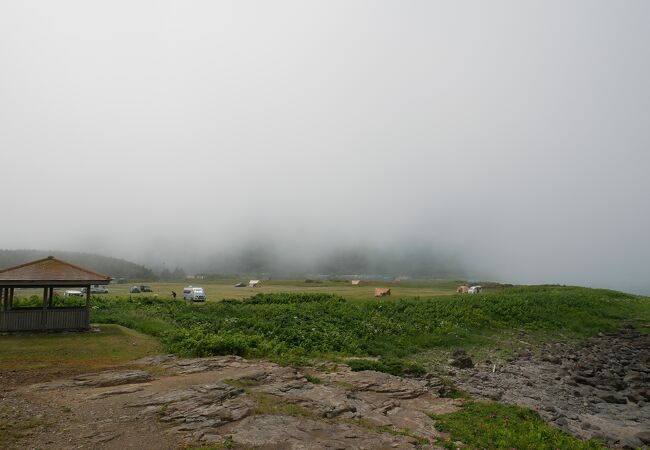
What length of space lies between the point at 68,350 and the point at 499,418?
67.9 ft

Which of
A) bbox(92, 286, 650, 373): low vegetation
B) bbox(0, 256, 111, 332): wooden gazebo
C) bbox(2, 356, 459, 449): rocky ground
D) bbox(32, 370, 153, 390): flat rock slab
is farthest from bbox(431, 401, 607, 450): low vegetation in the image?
bbox(0, 256, 111, 332): wooden gazebo

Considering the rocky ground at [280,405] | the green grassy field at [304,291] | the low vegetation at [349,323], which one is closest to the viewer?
the rocky ground at [280,405]

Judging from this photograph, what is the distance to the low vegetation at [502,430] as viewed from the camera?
13.9 m

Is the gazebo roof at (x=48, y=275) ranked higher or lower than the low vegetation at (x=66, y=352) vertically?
higher

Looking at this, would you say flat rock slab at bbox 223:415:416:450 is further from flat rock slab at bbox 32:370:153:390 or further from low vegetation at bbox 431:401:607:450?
flat rock slab at bbox 32:370:153:390

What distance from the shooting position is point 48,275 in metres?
25.8

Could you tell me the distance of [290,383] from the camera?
18.4 metres

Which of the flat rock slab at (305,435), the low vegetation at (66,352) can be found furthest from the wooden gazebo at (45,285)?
the flat rock slab at (305,435)

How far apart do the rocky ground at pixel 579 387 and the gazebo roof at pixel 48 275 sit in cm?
2236

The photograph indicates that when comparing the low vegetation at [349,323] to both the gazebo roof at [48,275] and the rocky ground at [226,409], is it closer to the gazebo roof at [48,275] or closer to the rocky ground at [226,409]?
the rocky ground at [226,409]

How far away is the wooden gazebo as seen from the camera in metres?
25.3

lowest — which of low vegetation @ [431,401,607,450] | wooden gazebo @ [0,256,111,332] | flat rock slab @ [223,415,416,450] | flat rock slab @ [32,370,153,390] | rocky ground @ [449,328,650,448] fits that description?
rocky ground @ [449,328,650,448]

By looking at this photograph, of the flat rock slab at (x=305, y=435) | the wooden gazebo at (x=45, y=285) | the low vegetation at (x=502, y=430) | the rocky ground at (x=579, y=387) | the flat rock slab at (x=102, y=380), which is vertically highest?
the wooden gazebo at (x=45, y=285)

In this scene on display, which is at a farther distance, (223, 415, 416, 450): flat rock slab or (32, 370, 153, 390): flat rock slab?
(32, 370, 153, 390): flat rock slab
